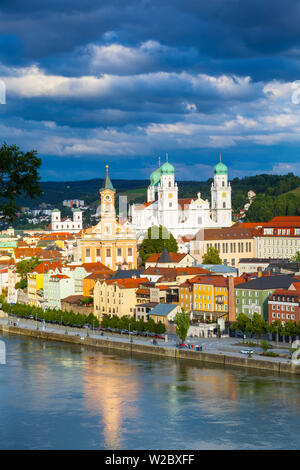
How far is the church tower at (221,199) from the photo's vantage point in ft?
158

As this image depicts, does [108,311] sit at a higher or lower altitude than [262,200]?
lower

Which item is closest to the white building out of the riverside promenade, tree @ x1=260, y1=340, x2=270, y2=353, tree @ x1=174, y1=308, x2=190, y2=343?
the riverside promenade

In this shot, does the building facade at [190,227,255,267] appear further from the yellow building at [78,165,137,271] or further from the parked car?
the parked car

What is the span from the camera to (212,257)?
126 feet

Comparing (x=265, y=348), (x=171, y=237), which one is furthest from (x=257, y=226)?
(x=265, y=348)

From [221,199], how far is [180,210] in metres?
2.38

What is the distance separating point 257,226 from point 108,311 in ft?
56.6

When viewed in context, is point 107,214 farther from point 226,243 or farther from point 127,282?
point 127,282

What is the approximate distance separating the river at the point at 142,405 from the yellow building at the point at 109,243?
16500 millimetres

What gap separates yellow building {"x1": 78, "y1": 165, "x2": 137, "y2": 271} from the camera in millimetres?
40219

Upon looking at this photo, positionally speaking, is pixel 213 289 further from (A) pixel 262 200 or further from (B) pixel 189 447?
(A) pixel 262 200

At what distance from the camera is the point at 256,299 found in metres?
26.0

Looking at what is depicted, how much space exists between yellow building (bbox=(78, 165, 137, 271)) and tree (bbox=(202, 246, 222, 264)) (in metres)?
3.41

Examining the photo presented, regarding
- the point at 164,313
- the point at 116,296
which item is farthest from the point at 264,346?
the point at 116,296
